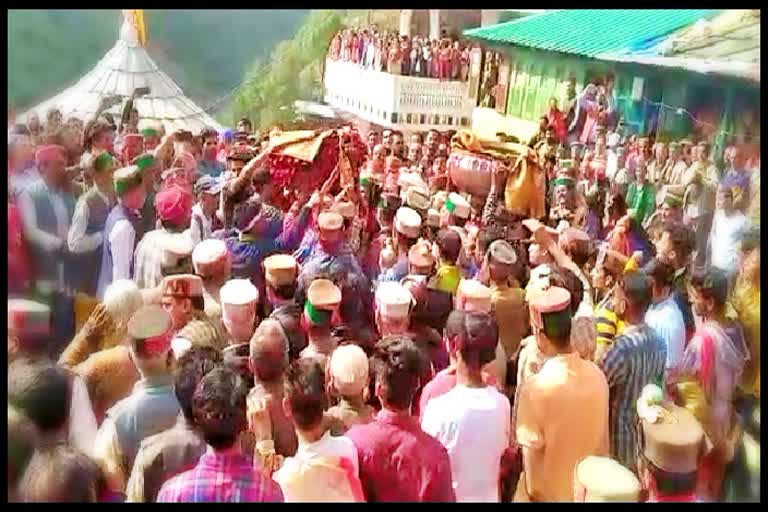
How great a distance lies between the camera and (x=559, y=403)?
3.63 meters

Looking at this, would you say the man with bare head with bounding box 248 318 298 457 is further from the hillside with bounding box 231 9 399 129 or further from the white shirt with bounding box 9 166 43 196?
the white shirt with bounding box 9 166 43 196

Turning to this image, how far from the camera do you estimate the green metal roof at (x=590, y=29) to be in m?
Answer: 4.47

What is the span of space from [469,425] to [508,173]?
1.37 metres

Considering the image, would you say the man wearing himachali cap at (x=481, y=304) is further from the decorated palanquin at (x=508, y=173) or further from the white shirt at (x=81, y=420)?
the white shirt at (x=81, y=420)

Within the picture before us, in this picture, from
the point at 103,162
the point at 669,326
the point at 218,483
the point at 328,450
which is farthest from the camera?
the point at 103,162

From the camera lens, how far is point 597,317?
4172 mm

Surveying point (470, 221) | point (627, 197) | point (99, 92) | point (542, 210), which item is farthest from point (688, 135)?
point (99, 92)

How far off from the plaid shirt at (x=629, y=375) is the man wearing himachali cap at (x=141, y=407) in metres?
1.47

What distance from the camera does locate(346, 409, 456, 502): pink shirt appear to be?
3.31m

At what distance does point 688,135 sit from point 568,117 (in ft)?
1.56

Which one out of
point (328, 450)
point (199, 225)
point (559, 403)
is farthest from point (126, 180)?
point (559, 403)

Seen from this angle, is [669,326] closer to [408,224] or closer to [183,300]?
[408,224]

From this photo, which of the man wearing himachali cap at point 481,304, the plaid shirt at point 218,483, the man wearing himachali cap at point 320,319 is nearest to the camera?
the plaid shirt at point 218,483

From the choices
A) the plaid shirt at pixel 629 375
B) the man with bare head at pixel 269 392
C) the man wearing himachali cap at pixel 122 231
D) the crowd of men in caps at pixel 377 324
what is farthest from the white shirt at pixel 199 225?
the plaid shirt at pixel 629 375
